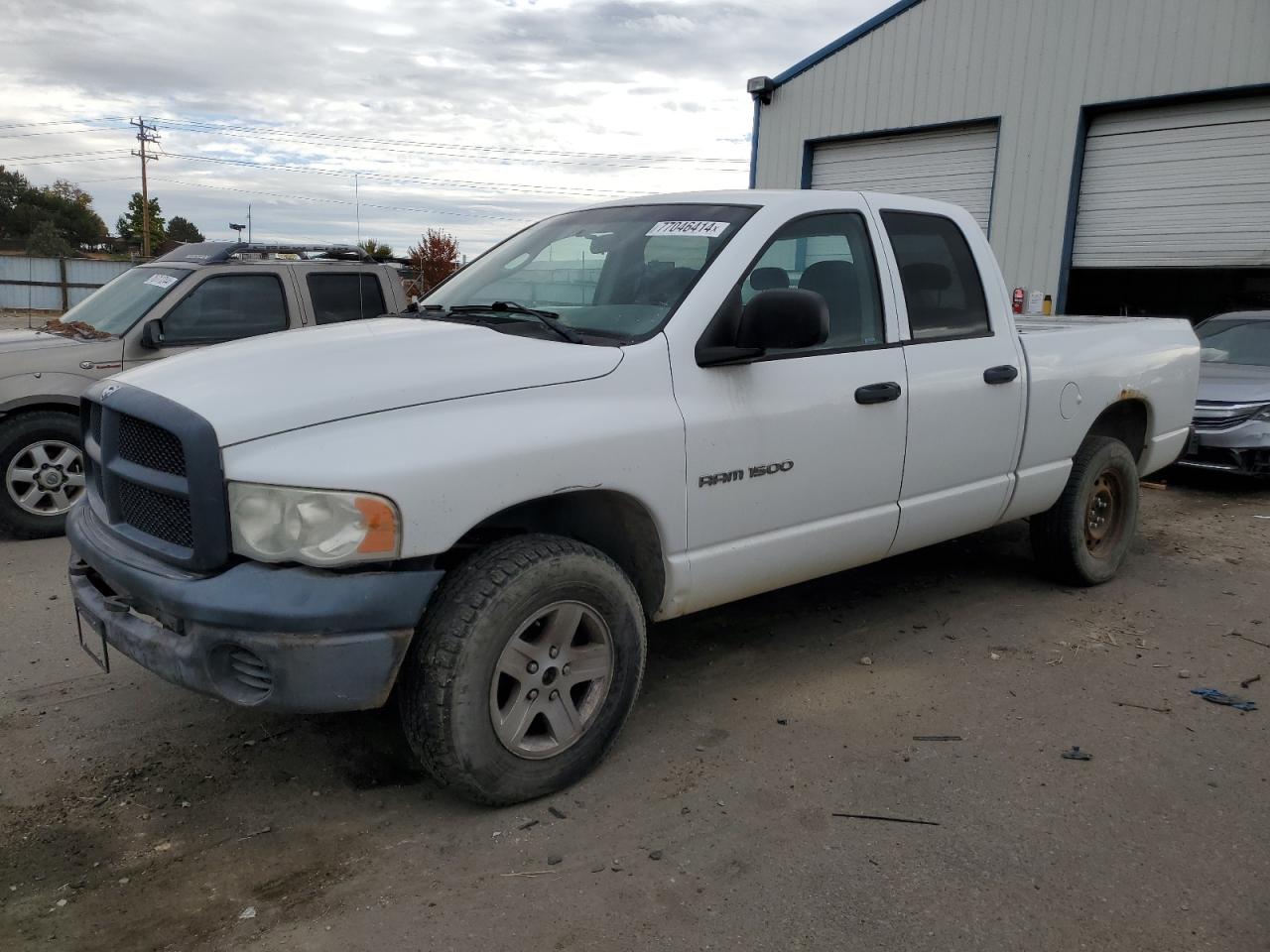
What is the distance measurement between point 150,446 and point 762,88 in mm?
15336

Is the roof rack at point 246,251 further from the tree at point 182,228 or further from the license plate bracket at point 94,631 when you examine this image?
the tree at point 182,228

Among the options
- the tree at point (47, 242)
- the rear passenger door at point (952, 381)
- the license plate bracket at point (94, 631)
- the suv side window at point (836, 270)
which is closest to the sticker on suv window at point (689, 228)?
the suv side window at point (836, 270)

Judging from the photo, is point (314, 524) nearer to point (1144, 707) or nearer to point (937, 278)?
point (937, 278)

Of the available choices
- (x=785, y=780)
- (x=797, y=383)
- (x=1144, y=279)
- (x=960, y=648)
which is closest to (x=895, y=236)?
(x=797, y=383)

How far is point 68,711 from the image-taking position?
3.99m

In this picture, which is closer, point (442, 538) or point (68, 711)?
point (442, 538)

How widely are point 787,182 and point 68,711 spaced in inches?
581

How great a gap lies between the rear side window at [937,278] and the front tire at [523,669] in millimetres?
1959

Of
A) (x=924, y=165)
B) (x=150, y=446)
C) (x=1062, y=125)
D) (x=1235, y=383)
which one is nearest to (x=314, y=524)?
(x=150, y=446)

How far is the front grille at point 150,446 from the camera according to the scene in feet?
9.69

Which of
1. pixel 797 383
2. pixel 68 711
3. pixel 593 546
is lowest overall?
pixel 68 711

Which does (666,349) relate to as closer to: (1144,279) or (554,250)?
(554,250)

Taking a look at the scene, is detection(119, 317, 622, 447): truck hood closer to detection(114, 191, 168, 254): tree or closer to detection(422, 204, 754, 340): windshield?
detection(422, 204, 754, 340): windshield

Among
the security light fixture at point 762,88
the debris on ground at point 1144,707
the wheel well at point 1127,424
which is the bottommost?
the debris on ground at point 1144,707
